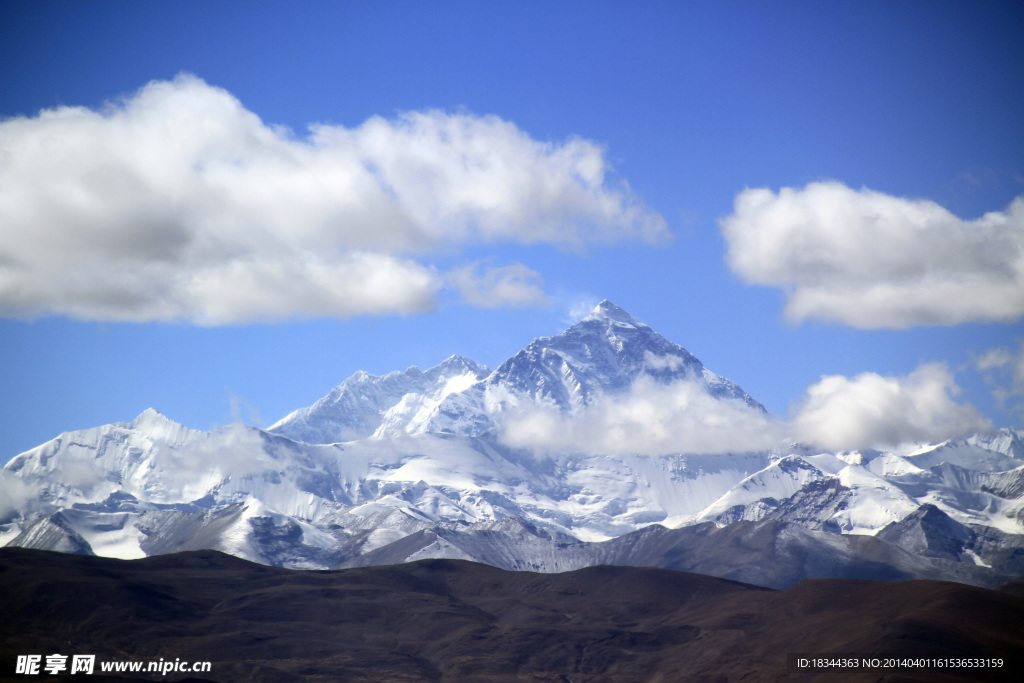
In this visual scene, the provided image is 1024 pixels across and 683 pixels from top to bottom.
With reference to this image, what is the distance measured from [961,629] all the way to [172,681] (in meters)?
138

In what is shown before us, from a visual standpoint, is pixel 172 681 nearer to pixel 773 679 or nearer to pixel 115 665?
pixel 115 665

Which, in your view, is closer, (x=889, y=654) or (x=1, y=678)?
(x=1, y=678)

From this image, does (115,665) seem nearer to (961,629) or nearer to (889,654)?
(889,654)

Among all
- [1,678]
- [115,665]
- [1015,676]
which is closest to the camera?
[1,678]

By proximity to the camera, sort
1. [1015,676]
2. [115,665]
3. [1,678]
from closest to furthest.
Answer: [1,678]
[1015,676]
[115,665]

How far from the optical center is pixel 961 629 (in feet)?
654

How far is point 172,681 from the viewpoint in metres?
190

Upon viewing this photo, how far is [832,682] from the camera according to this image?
181 m

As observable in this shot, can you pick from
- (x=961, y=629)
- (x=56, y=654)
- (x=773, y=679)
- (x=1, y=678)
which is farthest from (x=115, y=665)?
(x=961, y=629)

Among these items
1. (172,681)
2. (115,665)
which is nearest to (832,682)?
(172,681)

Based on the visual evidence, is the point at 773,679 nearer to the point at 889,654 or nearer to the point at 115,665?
the point at 889,654

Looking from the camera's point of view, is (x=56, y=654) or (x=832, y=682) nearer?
(x=832, y=682)

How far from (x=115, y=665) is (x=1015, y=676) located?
15160 centimetres

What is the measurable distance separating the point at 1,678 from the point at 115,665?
33051 mm
